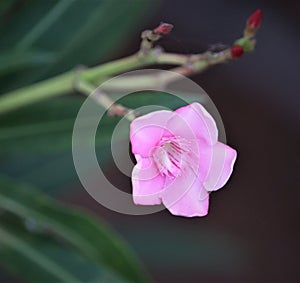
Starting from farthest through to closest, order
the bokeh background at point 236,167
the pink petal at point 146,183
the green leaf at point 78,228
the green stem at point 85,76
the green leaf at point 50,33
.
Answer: the bokeh background at point 236,167
the green leaf at point 50,33
the green leaf at point 78,228
the green stem at point 85,76
the pink petal at point 146,183

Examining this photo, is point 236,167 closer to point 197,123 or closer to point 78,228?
point 78,228

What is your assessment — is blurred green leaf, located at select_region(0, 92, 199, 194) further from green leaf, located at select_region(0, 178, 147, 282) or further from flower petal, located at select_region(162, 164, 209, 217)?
flower petal, located at select_region(162, 164, 209, 217)

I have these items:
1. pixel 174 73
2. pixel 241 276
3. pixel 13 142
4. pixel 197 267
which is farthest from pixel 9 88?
pixel 241 276

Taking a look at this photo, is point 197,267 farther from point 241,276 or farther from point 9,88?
point 9,88

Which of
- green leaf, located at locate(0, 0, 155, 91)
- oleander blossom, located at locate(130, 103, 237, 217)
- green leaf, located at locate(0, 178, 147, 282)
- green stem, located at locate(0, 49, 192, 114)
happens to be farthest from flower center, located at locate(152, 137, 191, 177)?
green leaf, located at locate(0, 0, 155, 91)

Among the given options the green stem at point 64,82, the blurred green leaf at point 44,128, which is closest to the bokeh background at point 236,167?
the blurred green leaf at point 44,128

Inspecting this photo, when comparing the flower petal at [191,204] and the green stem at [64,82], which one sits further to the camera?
the green stem at [64,82]

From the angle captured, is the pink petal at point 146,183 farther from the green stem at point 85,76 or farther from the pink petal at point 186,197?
the green stem at point 85,76
